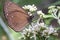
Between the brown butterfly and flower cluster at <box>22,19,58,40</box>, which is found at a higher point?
the brown butterfly

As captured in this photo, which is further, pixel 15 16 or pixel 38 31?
pixel 15 16

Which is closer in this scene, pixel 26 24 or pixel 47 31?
pixel 47 31

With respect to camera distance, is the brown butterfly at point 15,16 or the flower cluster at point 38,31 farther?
the brown butterfly at point 15,16

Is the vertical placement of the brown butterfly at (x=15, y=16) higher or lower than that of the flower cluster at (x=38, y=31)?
higher

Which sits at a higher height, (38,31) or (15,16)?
(15,16)

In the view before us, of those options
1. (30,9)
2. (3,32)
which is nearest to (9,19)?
(30,9)

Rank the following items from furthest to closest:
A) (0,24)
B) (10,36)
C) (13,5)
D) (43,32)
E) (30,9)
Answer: (0,24)
(10,36)
(13,5)
(30,9)
(43,32)

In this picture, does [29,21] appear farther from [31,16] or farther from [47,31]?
[47,31]

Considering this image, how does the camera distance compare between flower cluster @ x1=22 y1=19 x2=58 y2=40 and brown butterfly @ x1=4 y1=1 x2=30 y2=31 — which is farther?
brown butterfly @ x1=4 y1=1 x2=30 y2=31
